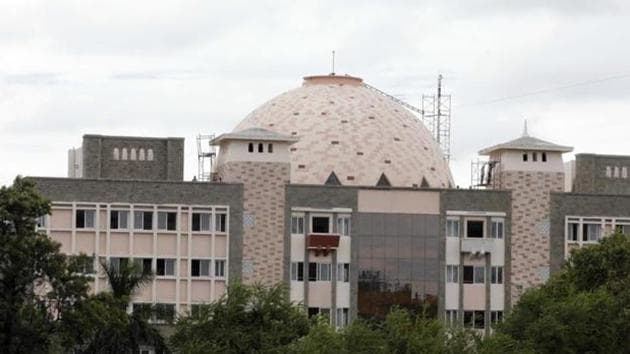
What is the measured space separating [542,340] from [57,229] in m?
24.6

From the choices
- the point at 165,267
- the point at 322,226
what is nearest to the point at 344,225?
the point at 322,226

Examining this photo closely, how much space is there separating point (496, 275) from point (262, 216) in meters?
10.4

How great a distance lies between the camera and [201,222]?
315ft

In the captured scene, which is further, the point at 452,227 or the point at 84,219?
the point at 452,227

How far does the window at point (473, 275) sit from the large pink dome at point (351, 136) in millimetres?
7631

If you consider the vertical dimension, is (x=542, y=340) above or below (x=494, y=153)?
below

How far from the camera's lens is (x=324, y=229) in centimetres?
9756

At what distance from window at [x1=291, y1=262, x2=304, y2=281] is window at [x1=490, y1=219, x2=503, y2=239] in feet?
27.7

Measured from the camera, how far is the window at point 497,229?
99000 mm

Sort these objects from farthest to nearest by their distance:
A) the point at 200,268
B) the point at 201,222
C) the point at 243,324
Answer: the point at 201,222
the point at 200,268
the point at 243,324

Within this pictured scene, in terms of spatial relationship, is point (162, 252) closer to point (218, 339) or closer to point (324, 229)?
point (324, 229)

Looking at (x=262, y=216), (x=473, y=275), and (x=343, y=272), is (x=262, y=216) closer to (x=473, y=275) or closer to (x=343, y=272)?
(x=343, y=272)

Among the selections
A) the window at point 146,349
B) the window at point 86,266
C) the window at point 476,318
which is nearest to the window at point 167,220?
the window at point 146,349

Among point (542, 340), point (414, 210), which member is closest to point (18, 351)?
point (542, 340)
